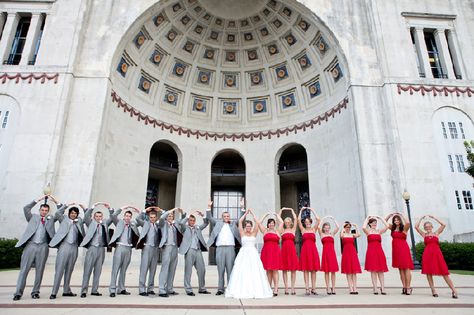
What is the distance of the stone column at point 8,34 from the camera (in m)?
17.6

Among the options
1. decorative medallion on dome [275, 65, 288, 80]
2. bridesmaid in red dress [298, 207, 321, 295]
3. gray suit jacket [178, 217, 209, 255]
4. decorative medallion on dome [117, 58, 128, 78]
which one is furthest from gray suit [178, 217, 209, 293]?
decorative medallion on dome [275, 65, 288, 80]

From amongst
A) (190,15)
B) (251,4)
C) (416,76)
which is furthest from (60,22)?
(416,76)

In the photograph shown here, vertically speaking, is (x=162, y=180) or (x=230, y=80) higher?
(x=230, y=80)

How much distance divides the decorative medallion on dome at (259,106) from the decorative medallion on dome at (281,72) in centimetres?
218

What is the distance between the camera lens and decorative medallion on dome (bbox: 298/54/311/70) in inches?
861

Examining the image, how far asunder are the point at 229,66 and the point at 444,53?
1477 cm

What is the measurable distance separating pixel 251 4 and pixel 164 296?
68.0ft

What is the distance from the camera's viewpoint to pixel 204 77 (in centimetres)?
2442

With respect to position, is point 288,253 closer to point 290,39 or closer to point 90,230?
point 90,230

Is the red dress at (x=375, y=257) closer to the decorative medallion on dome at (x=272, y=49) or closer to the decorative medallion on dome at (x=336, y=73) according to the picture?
the decorative medallion on dome at (x=336, y=73)

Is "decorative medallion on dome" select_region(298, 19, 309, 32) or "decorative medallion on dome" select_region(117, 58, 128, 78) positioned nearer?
"decorative medallion on dome" select_region(117, 58, 128, 78)

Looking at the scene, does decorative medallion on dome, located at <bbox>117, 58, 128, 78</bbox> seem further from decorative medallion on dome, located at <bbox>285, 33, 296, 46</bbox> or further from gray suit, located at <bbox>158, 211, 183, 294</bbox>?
gray suit, located at <bbox>158, 211, 183, 294</bbox>

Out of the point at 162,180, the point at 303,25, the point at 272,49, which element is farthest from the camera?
the point at 162,180

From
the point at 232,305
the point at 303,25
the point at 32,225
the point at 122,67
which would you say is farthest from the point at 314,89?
the point at 32,225
